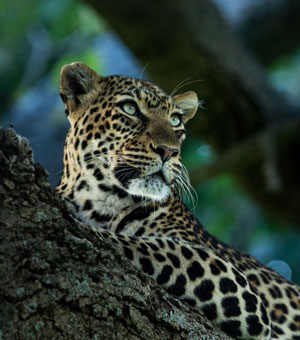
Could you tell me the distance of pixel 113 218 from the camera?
17.9 ft

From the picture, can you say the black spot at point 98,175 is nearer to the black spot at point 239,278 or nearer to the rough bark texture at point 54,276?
the black spot at point 239,278

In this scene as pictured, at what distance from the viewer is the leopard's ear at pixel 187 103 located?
21.1 ft

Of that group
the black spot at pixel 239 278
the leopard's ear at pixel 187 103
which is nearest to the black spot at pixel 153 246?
the black spot at pixel 239 278

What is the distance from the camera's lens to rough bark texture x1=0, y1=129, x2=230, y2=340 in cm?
306

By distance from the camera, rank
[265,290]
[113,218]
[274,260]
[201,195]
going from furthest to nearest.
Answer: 1. [201,195]
2. [274,260]
3. [265,290]
4. [113,218]

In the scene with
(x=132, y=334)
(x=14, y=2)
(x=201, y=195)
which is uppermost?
(x=14, y=2)

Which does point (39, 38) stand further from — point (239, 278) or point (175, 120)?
point (239, 278)

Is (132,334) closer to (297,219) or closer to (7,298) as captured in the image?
(7,298)

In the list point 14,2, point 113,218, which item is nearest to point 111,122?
point 113,218

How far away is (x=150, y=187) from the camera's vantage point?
17.2 feet

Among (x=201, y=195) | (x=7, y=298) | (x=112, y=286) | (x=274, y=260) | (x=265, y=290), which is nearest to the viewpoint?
(x=7, y=298)

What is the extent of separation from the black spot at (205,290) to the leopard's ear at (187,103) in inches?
87.9

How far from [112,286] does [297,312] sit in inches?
128

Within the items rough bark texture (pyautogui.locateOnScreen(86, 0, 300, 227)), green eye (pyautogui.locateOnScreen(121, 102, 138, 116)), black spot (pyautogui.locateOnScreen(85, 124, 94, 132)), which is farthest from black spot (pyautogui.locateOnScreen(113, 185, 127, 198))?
rough bark texture (pyautogui.locateOnScreen(86, 0, 300, 227))
